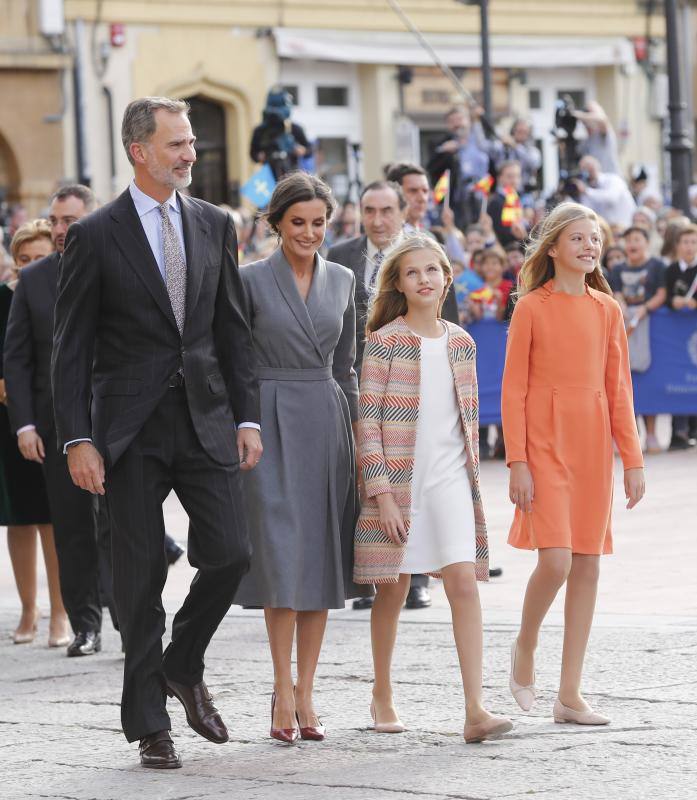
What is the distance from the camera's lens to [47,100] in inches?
1229

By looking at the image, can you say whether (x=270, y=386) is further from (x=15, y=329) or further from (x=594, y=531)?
(x=15, y=329)

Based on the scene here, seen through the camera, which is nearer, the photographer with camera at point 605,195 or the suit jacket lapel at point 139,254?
the suit jacket lapel at point 139,254

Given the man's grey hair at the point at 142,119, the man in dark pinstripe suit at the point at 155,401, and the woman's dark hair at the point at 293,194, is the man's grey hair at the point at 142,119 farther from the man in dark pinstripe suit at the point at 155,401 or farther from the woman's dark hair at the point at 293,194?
→ the woman's dark hair at the point at 293,194

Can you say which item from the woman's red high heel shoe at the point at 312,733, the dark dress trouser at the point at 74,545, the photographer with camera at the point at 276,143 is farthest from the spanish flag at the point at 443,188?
the woman's red high heel shoe at the point at 312,733

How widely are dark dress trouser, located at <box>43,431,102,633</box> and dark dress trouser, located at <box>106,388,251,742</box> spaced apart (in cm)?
262

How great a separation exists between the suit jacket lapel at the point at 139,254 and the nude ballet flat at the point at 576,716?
1.76 metres

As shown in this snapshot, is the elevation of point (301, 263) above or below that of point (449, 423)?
above

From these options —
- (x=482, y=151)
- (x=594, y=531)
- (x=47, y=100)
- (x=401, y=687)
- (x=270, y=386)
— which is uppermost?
(x=47, y=100)

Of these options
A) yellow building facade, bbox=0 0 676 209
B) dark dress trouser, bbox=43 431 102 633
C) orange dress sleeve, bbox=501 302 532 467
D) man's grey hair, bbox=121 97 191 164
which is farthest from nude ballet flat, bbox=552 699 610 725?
yellow building facade, bbox=0 0 676 209

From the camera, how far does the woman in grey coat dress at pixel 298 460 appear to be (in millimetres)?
6633

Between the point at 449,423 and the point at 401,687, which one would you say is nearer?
the point at 449,423

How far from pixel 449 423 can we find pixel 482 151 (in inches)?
544

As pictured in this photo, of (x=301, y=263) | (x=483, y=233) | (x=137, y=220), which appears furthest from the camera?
(x=483, y=233)

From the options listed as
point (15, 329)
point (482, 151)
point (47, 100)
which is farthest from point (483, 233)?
point (47, 100)
